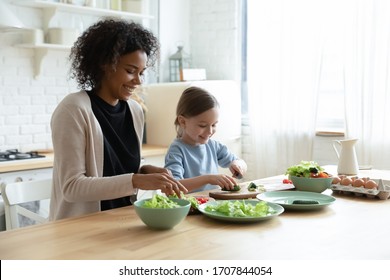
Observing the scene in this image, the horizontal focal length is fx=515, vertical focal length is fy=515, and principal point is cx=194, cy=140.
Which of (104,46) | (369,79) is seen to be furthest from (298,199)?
(369,79)

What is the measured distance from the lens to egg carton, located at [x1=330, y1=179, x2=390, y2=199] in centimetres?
196

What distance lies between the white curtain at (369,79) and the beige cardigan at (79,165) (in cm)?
231

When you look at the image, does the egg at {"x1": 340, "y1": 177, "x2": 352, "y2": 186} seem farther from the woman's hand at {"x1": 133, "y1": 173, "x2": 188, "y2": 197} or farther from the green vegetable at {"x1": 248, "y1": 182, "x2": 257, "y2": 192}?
the woman's hand at {"x1": 133, "y1": 173, "x2": 188, "y2": 197}

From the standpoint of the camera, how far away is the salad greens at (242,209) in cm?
158

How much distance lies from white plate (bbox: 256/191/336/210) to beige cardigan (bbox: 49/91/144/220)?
500 mm

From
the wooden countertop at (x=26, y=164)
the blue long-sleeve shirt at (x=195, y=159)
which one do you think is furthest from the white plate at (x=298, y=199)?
the wooden countertop at (x=26, y=164)

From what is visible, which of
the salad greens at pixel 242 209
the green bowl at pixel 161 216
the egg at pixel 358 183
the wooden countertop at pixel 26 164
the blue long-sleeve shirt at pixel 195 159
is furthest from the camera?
the wooden countertop at pixel 26 164

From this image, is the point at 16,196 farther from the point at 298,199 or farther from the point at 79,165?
the point at 298,199

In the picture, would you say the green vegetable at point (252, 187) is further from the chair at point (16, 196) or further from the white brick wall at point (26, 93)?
the white brick wall at point (26, 93)

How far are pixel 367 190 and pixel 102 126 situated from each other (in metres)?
1.05

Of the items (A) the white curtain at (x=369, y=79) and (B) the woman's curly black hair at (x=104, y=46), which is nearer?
(B) the woman's curly black hair at (x=104, y=46)

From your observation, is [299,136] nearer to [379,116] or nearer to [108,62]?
[379,116]

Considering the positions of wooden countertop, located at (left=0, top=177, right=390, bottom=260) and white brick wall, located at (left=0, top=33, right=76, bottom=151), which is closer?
wooden countertop, located at (left=0, top=177, right=390, bottom=260)

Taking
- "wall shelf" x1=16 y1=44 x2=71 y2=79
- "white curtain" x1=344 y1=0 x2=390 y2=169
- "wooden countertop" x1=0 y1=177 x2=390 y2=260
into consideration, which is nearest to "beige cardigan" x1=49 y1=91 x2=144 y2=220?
"wooden countertop" x1=0 y1=177 x2=390 y2=260
